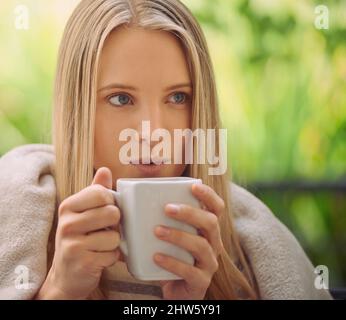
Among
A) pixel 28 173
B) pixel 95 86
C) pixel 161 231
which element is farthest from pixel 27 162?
pixel 161 231

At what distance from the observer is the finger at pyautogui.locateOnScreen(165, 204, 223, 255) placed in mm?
631

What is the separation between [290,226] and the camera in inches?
33.5

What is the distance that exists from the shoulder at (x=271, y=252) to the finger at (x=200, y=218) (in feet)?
0.44

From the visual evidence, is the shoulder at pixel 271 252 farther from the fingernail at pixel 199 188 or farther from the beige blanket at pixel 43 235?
the fingernail at pixel 199 188

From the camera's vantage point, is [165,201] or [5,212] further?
[5,212]

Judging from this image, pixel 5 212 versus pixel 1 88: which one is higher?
pixel 1 88

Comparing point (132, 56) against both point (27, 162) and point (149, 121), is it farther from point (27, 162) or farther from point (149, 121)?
point (27, 162)

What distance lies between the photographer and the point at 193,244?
65cm

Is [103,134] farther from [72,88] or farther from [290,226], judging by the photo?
[290,226]

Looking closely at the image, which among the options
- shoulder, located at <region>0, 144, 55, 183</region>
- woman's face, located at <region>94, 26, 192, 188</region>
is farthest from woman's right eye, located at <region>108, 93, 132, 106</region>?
shoulder, located at <region>0, 144, 55, 183</region>

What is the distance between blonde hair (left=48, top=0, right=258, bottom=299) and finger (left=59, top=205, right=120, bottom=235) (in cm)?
12

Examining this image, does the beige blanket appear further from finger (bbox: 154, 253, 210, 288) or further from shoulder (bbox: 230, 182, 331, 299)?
finger (bbox: 154, 253, 210, 288)

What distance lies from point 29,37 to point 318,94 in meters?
0.40

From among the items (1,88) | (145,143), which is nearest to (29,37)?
(1,88)
